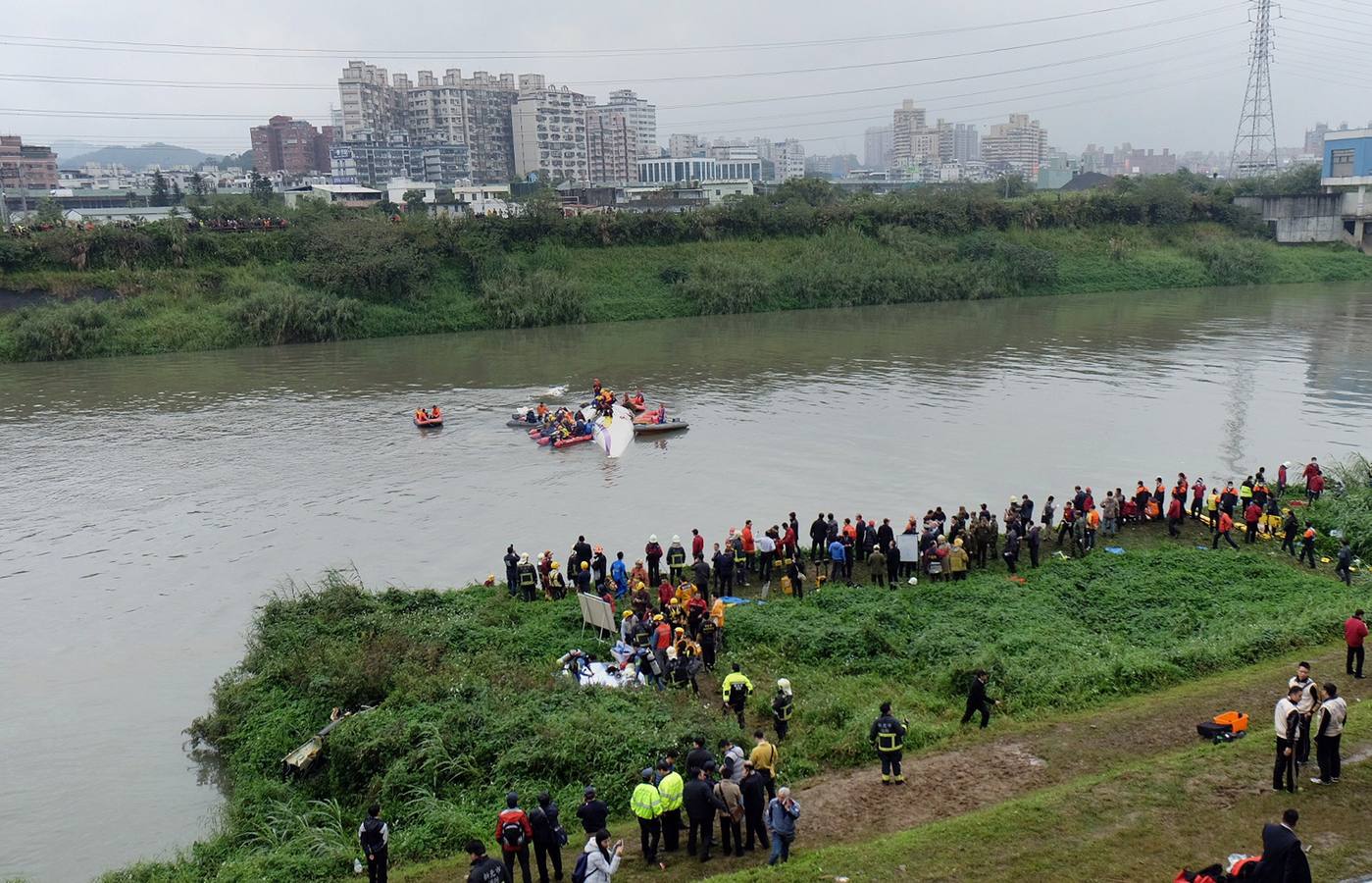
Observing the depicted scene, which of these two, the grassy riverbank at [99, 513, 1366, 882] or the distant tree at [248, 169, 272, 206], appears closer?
the grassy riverbank at [99, 513, 1366, 882]

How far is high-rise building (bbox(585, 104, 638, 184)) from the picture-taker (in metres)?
176

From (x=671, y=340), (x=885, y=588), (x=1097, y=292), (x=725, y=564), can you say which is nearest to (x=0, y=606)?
(x=725, y=564)

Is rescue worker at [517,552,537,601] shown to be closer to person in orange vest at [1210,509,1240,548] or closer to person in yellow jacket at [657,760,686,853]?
person in yellow jacket at [657,760,686,853]

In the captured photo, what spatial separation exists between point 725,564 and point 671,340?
3502 centimetres

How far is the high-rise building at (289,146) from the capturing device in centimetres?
18338

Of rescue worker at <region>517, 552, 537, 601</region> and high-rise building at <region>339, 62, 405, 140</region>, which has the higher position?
high-rise building at <region>339, 62, 405, 140</region>

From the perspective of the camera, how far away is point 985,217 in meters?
74.1

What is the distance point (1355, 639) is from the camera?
44.2 ft

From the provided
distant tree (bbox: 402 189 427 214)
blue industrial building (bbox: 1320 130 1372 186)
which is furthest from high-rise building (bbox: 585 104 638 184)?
blue industrial building (bbox: 1320 130 1372 186)

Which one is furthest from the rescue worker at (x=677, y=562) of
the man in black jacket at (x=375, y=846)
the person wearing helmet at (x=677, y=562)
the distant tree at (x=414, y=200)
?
the distant tree at (x=414, y=200)

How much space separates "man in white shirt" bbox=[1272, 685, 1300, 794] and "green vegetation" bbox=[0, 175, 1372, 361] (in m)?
50.8

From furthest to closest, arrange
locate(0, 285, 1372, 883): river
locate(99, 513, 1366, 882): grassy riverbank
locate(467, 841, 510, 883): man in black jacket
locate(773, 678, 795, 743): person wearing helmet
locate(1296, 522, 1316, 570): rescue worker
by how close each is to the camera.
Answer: locate(1296, 522, 1316, 570): rescue worker, locate(0, 285, 1372, 883): river, locate(773, 678, 795, 743): person wearing helmet, locate(99, 513, 1366, 882): grassy riverbank, locate(467, 841, 510, 883): man in black jacket

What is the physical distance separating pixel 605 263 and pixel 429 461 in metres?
38.2

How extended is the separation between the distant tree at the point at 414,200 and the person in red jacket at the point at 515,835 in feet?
243
